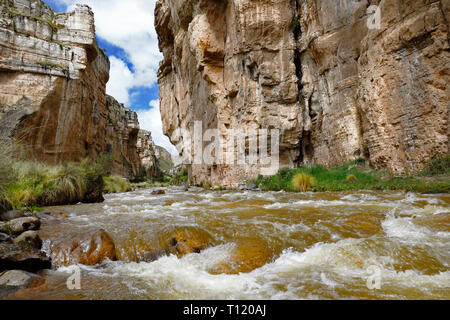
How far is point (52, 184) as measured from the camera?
337 inches

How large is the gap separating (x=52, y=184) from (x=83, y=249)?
6.16m

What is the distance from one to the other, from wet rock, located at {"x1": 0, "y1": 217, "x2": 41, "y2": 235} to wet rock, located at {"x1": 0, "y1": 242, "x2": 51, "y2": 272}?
87 centimetres

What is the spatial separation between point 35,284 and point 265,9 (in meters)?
16.7

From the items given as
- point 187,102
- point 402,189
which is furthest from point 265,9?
point 402,189

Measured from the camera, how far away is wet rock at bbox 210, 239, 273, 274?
10.8ft

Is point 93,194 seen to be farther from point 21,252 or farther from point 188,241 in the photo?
point 188,241

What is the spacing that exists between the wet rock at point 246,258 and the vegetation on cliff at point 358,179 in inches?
253

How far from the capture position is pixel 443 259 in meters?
3.14

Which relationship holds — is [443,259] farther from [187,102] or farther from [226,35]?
[187,102]

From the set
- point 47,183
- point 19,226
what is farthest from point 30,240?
point 47,183
